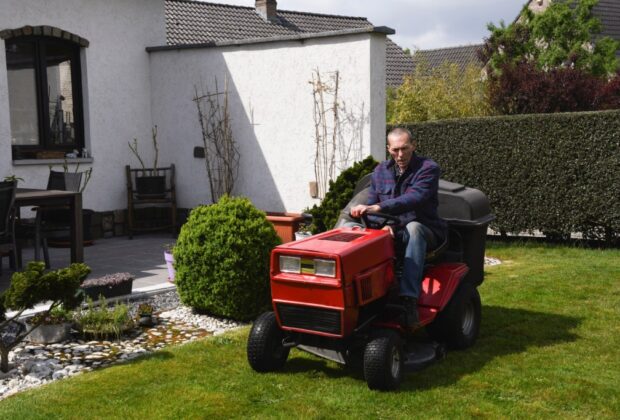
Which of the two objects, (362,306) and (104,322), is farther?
(104,322)

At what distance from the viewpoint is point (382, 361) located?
14.9 feet

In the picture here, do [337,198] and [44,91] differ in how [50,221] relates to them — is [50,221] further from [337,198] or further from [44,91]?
[337,198]

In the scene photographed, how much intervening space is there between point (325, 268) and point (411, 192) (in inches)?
36.3

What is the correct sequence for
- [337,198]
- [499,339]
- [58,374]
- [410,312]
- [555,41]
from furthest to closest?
[555,41] < [337,198] < [499,339] < [58,374] < [410,312]

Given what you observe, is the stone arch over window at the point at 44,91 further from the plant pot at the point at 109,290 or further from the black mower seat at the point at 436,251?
the black mower seat at the point at 436,251

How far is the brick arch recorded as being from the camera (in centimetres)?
1040

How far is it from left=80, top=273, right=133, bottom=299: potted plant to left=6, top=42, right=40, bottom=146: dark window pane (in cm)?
467

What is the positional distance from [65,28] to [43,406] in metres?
7.91

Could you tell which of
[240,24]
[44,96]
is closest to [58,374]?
[44,96]

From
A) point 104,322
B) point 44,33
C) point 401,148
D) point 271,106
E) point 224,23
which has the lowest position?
point 104,322

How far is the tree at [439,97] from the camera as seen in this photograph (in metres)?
16.2

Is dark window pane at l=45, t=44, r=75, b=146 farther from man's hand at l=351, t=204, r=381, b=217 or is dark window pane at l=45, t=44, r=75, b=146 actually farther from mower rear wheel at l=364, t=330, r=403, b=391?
mower rear wheel at l=364, t=330, r=403, b=391

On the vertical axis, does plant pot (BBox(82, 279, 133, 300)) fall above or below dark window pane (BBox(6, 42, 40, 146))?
below

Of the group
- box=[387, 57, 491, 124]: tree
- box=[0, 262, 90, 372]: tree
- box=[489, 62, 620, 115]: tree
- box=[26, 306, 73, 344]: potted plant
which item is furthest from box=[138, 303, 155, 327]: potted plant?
box=[489, 62, 620, 115]: tree
